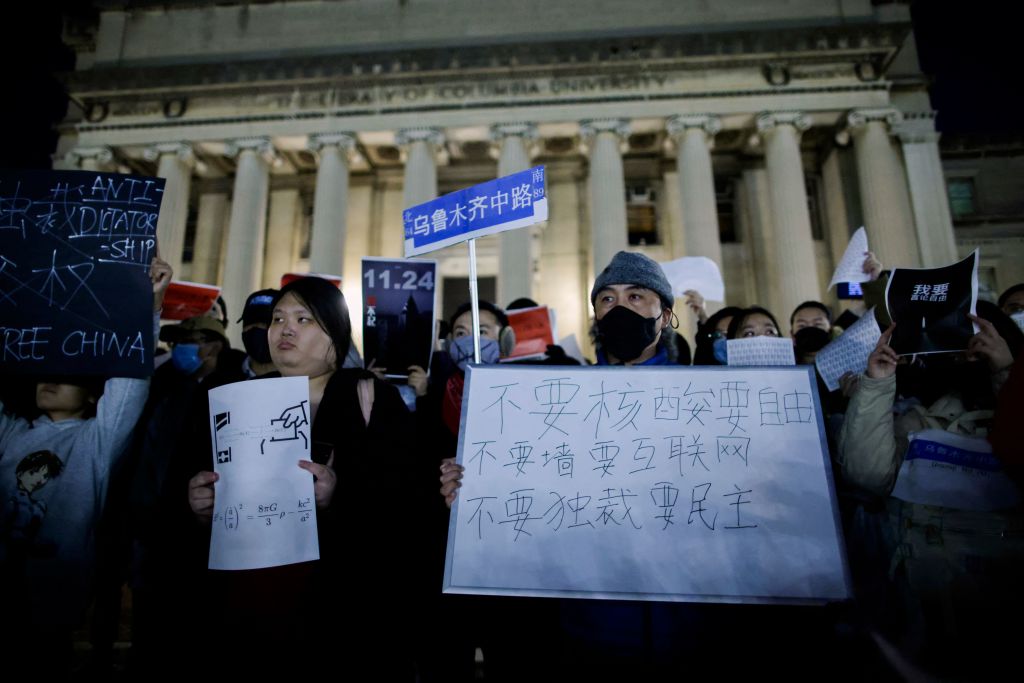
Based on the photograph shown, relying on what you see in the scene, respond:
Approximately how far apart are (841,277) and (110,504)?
6.17m

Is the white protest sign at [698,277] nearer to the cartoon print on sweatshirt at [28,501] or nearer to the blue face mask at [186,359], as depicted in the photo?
the blue face mask at [186,359]

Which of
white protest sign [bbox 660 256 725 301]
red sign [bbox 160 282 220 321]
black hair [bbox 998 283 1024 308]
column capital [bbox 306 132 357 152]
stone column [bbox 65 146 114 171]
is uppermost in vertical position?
column capital [bbox 306 132 357 152]

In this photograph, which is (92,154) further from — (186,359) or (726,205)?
(726,205)

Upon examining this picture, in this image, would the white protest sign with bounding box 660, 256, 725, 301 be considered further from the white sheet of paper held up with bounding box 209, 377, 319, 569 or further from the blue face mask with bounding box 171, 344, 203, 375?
the white sheet of paper held up with bounding box 209, 377, 319, 569

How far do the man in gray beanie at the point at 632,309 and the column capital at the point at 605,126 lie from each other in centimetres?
1621

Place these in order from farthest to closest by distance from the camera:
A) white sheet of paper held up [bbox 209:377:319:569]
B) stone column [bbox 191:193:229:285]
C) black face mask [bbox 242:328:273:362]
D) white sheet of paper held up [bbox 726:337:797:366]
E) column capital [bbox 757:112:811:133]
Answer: stone column [bbox 191:193:229:285] < column capital [bbox 757:112:811:133] < black face mask [bbox 242:328:273:362] < white sheet of paper held up [bbox 726:337:797:366] < white sheet of paper held up [bbox 209:377:319:569]

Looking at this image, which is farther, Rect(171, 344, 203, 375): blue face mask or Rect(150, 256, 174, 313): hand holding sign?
Rect(171, 344, 203, 375): blue face mask

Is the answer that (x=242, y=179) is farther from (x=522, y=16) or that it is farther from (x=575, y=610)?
(x=575, y=610)

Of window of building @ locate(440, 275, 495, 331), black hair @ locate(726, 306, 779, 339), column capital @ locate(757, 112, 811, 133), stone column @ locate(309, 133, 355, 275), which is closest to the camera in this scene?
black hair @ locate(726, 306, 779, 339)

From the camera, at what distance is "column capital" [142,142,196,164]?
1850cm

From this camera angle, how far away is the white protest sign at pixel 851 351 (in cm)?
327

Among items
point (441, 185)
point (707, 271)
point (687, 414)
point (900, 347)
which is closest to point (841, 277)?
point (900, 347)

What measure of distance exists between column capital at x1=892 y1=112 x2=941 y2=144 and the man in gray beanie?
65.2ft

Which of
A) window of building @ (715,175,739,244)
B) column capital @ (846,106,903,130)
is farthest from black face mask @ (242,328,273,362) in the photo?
window of building @ (715,175,739,244)
